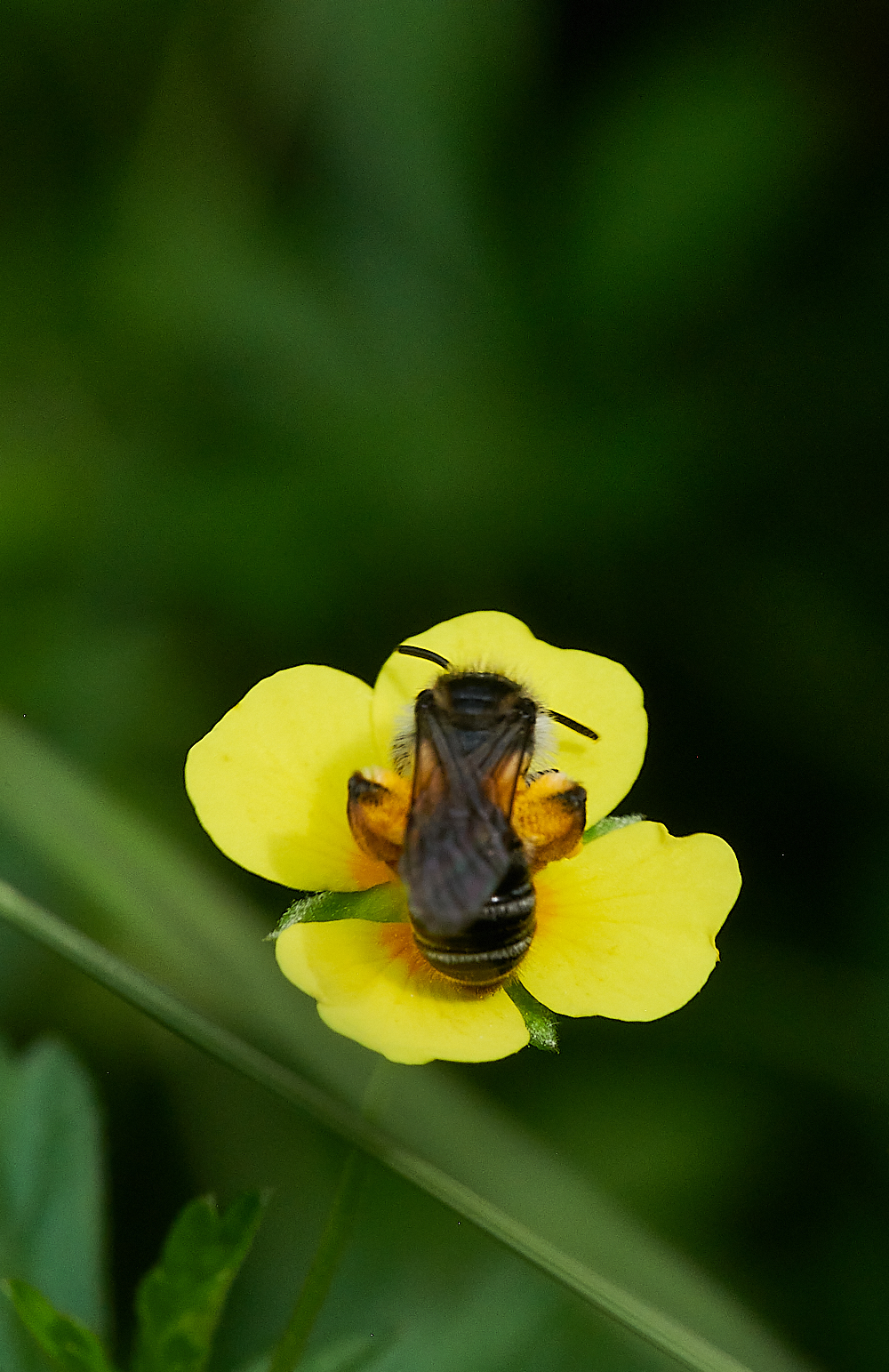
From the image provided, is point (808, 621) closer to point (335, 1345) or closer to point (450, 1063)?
point (450, 1063)

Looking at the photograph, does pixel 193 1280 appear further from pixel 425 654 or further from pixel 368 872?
pixel 425 654

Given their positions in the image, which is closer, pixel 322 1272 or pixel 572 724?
pixel 322 1272

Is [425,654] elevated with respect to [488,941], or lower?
elevated

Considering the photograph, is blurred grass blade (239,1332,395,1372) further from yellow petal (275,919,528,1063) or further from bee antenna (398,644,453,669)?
bee antenna (398,644,453,669)

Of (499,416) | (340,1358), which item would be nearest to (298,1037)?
(340,1358)

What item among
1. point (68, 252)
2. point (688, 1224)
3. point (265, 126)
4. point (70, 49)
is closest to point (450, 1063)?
point (688, 1224)

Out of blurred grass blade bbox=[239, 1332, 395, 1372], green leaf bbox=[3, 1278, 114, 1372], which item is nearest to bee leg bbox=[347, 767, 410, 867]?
green leaf bbox=[3, 1278, 114, 1372]
